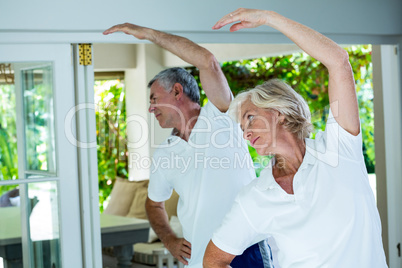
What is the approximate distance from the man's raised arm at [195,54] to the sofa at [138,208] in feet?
9.31

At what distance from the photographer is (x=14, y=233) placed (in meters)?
2.83

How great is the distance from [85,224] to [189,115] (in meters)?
0.81

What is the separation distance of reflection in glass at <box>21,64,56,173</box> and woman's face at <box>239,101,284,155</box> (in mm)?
1055

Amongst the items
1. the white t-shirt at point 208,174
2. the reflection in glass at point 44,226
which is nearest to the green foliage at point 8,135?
the reflection in glass at point 44,226

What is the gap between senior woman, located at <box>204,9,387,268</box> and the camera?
2.06 meters

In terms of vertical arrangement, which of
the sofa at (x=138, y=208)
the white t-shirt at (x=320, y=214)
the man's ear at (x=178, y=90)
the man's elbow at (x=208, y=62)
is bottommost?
the sofa at (x=138, y=208)

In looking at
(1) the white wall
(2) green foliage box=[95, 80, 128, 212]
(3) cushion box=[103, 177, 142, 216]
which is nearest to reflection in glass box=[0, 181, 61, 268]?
(1) the white wall

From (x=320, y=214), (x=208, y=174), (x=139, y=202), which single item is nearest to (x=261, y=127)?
(x=320, y=214)

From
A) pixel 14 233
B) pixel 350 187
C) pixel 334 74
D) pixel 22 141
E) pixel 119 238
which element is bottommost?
pixel 119 238

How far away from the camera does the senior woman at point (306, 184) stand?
6.75ft

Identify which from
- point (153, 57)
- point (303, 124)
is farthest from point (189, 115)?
point (153, 57)

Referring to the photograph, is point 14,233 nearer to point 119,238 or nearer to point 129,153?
point 119,238

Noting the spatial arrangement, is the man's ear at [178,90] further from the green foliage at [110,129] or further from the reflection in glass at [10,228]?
the green foliage at [110,129]

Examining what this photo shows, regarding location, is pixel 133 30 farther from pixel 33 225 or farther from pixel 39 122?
pixel 33 225
